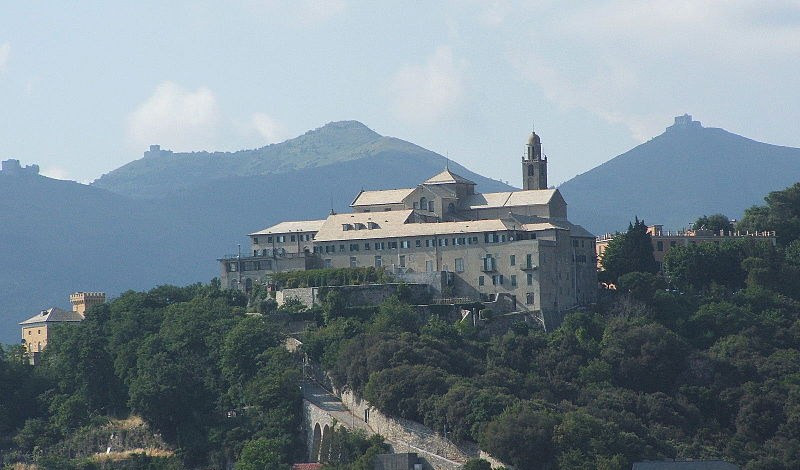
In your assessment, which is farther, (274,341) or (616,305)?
(616,305)

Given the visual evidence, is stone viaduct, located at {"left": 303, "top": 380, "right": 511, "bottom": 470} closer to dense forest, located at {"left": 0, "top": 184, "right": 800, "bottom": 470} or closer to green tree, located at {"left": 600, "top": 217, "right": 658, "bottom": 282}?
dense forest, located at {"left": 0, "top": 184, "right": 800, "bottom": 470}

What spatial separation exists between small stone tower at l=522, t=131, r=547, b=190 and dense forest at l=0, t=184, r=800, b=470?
944 cm

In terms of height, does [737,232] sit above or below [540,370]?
above

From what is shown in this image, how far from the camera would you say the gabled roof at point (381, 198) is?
374ft

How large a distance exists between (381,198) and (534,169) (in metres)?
11.1

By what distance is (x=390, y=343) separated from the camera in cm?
9412

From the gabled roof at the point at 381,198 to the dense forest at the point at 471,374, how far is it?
35.6 ft

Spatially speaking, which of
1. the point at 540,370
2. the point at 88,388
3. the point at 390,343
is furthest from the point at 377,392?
the point at 88,388

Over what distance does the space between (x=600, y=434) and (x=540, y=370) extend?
42.7ft

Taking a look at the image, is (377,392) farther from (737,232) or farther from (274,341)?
(737,232)

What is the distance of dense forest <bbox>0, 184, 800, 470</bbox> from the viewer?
88.0m

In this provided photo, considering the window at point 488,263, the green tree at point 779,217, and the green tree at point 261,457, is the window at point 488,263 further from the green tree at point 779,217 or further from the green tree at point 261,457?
the green tree at point 779,217

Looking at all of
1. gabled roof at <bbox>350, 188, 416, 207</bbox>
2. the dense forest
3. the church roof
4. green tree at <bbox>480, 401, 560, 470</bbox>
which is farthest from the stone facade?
green tree at <bbox>480, 401, 560, 470</bbox>

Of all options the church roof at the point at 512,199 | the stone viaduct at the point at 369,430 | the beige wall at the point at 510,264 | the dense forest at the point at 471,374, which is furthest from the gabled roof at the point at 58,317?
the stone viaduct at the point at 369,430
